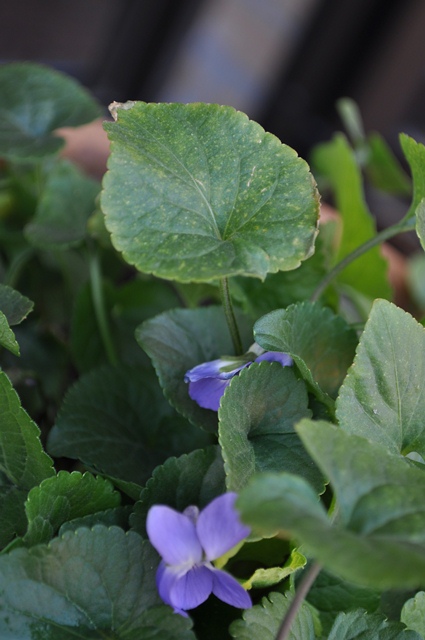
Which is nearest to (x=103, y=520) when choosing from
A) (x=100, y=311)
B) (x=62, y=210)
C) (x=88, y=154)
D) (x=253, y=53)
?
(x=100, y=311)

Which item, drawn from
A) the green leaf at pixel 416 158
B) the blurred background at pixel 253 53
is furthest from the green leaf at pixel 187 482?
the blurred background at pixel 253 53

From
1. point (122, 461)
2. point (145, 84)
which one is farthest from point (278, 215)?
point (145, 84)

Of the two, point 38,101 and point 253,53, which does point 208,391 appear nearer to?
point 38,101

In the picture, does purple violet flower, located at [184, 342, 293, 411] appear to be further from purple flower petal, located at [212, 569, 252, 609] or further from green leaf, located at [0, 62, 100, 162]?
green leaf, located at [0, 62, 100, 162]

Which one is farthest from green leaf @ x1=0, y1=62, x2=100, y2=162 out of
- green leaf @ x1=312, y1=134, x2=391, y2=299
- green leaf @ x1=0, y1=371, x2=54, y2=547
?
green leaf @ x1=0, y1=371, x2=54, y2=547

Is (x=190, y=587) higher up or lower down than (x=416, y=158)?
lower down

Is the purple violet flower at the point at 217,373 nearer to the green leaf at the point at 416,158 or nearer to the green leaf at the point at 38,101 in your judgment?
the green leaf at the point at 416,158
